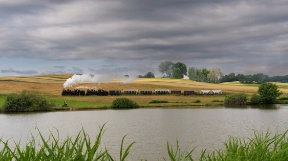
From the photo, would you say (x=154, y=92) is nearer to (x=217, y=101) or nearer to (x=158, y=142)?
(x=217, y=101)

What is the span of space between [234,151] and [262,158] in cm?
83

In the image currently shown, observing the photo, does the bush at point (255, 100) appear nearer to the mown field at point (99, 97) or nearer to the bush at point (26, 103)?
the mown field at point (99, 97)

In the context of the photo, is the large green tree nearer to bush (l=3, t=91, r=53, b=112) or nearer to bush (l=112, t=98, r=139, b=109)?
bush (l=112, t=98, r=139, b=109)

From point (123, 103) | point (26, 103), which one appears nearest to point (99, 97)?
point (123, 103)

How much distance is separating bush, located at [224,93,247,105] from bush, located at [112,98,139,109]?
26518 millimetres

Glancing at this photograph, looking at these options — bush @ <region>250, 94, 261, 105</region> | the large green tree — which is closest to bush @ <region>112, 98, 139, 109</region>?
bush @ <region>250, 94, 261, 105</region>

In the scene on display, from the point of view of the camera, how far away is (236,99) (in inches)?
4695

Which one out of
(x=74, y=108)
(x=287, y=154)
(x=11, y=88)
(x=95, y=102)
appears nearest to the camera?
(x=287, y=154)

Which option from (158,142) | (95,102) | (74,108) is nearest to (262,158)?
(158,142)

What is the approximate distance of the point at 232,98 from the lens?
11875 centimetres

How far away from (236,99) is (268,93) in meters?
11.4

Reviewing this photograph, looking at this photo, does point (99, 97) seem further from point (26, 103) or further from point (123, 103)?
point (26, 103)

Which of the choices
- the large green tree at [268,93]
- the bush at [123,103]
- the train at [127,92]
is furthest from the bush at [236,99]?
the bush at [123,103]

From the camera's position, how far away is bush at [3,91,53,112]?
104562 millimetres
